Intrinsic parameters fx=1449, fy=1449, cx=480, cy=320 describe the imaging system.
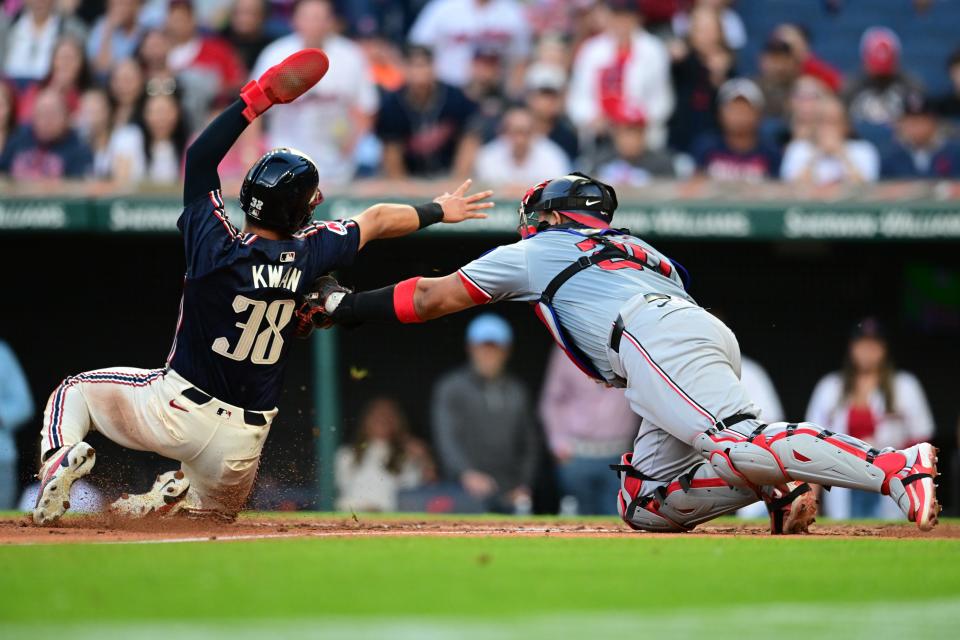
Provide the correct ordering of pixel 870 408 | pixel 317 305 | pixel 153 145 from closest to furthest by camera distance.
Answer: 1. pixel 317 305
2. pixel 870 408
3. pixel 153 145

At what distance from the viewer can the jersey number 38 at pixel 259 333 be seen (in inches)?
218

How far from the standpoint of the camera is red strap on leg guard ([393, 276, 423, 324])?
5.65 metres

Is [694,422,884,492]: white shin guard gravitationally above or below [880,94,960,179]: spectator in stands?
below

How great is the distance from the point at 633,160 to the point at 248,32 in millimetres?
3237

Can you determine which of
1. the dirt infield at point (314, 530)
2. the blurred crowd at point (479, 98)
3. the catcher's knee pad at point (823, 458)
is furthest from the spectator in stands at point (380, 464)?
the catcher's knee pad at point (823, 458)

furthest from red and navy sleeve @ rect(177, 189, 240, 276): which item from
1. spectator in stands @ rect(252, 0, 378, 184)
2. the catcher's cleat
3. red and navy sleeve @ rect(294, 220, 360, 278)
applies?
spectator in stands @ rect(252, 0, 378, 184)

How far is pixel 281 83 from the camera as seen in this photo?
18.9 feet

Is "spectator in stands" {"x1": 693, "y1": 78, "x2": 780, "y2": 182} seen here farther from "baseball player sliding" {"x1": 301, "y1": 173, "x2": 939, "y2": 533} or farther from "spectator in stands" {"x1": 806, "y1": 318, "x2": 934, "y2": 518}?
"baseball player sliding" {"x1": 301, "y1": 173, "x2": 939, "y2": 533}

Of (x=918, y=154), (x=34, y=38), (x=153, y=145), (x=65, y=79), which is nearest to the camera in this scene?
(x=153, y=145)

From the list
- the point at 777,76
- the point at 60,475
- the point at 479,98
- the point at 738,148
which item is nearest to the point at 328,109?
the point at 479,98

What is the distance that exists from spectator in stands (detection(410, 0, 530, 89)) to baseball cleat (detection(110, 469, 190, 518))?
19.8 ft

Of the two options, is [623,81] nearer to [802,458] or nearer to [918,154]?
[918,154]

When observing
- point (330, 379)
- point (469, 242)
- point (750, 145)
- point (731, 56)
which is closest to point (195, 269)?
point (330, 379)

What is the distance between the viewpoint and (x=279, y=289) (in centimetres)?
557
